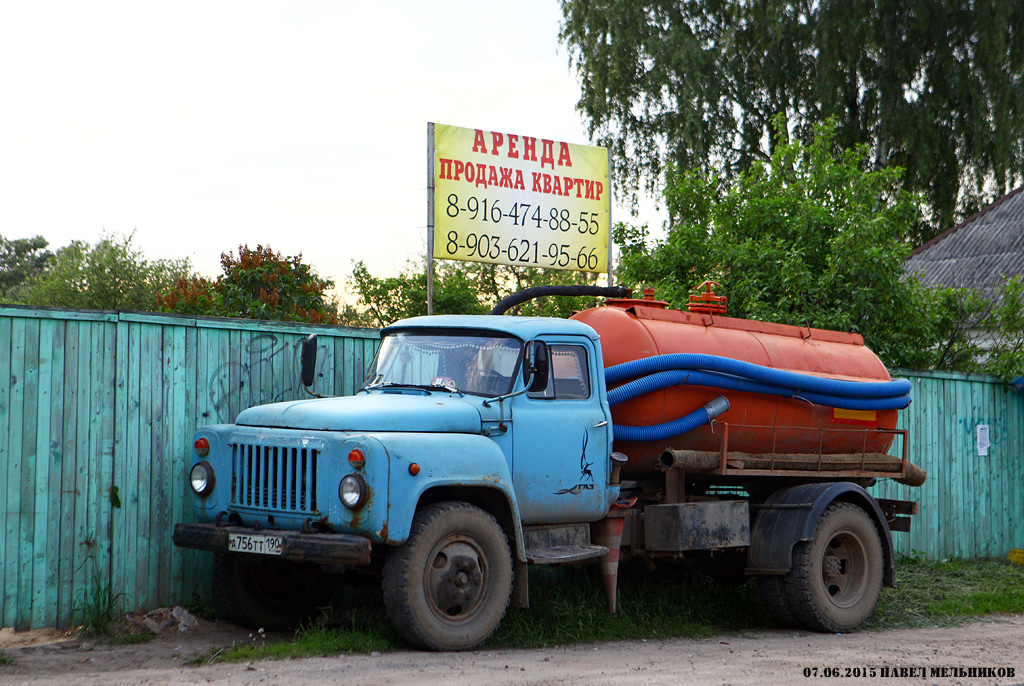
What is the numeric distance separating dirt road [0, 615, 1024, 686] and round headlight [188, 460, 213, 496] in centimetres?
102

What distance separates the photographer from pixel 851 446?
29.9ft

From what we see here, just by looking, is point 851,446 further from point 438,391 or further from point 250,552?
point 250,552

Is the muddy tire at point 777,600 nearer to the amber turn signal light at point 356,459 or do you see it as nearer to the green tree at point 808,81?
the amber turn signal light at point 356,459

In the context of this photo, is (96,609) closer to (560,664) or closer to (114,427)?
(114,427)

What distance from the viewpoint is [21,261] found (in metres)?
46.6

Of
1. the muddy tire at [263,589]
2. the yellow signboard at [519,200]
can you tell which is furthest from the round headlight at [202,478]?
the yellow signboard at [519,200]

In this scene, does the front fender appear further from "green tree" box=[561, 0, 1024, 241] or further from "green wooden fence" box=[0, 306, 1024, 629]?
"green tree" box=[561, 0, 1024, 241]

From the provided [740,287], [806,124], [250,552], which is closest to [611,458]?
[250,552]

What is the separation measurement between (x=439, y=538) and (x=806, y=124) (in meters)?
22.3

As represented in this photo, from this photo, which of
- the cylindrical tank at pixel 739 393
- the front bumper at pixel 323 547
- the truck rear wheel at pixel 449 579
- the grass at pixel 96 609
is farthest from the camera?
the cylindrical tank at pixel 739 393

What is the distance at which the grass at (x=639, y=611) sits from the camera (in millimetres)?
6477

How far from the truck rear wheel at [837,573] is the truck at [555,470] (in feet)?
0.06

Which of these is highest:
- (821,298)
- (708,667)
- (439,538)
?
(821,298)

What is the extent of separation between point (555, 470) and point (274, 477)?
6.48 ft
